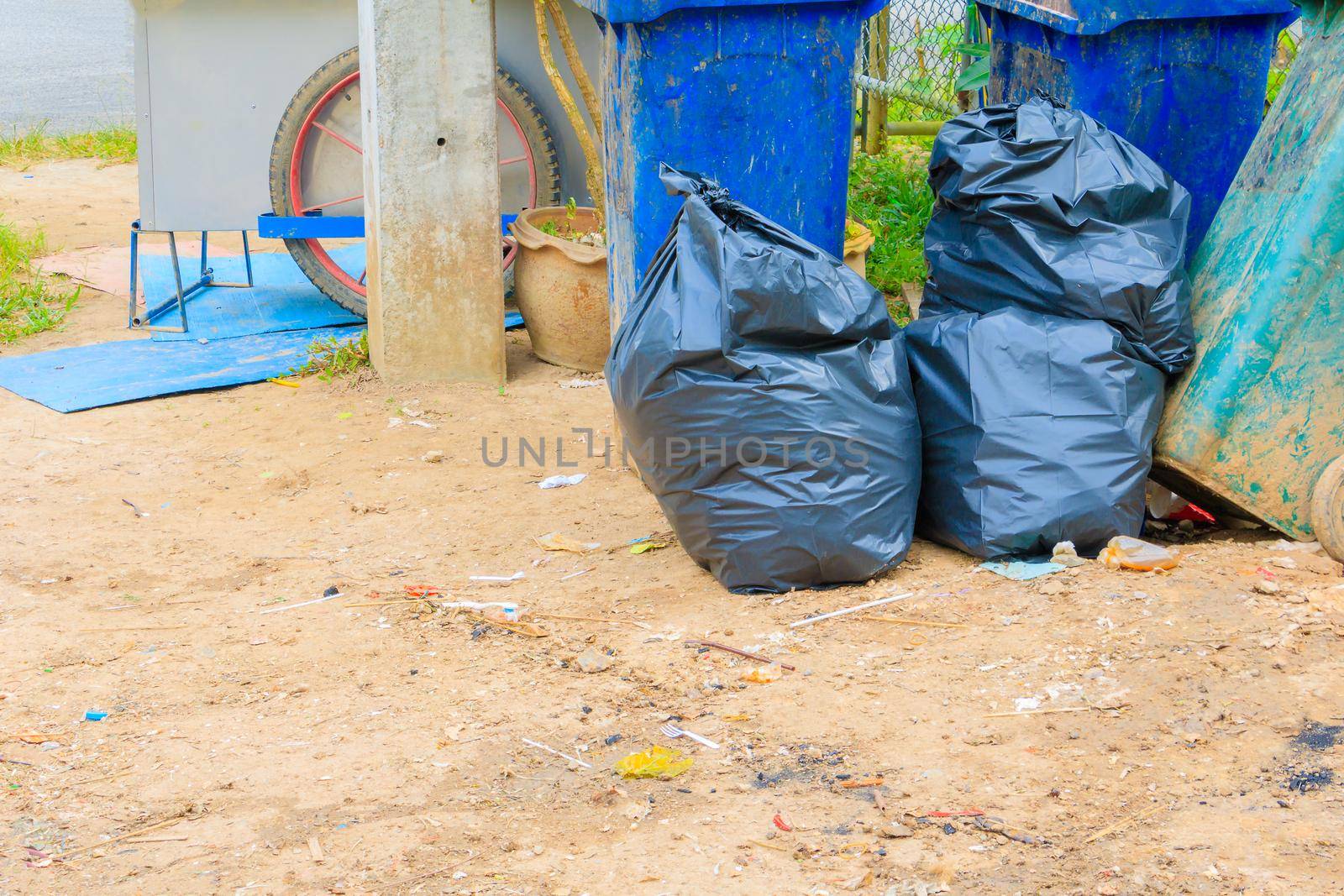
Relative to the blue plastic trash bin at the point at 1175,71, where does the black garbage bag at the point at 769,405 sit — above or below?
below

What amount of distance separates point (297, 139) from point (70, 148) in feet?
12.6

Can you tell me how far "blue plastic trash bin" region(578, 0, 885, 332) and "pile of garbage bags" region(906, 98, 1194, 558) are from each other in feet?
1.96

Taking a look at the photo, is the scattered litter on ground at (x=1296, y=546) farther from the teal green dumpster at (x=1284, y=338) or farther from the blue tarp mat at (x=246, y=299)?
the blue tarp mat at (x=246, y=299)

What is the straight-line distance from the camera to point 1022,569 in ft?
9.29

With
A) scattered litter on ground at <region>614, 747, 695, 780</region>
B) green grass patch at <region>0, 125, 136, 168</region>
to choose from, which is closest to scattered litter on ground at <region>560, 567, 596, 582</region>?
scattered litter on ground at <region>614, 747, 695, 780</region>

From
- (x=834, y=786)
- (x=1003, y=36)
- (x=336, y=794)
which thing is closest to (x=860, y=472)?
(x=834, y=786)

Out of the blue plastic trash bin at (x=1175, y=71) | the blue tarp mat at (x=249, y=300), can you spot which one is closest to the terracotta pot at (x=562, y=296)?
the blue tarp mat at (x=249, y=300)

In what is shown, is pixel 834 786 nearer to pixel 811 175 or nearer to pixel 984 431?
pixel 984 431

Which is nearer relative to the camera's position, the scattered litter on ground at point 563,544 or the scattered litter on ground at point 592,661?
the scattered litter on ground at point 592,661

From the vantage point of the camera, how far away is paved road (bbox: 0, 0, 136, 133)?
919 cm

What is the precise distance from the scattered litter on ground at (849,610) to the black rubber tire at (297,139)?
3071 mm

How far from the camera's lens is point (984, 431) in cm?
285

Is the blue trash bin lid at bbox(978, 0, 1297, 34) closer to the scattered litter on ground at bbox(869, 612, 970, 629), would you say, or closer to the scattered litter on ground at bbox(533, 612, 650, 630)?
the scattered litter on ground at bbox(869, 612, 970, 629)

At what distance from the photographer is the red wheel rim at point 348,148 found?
17.3ft
